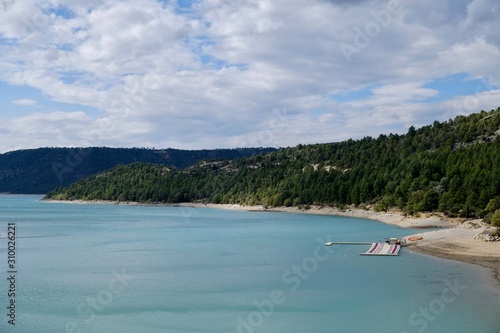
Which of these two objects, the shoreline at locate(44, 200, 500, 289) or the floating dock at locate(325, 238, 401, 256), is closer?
the shoreline at locate(44, 200, 500, 289)

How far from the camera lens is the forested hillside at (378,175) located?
282 ft

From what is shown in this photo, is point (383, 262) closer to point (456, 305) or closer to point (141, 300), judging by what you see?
point (456, 305)

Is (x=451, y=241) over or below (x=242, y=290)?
over

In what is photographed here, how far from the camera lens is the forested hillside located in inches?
3378

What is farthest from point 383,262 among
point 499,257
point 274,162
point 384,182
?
point 274,162
